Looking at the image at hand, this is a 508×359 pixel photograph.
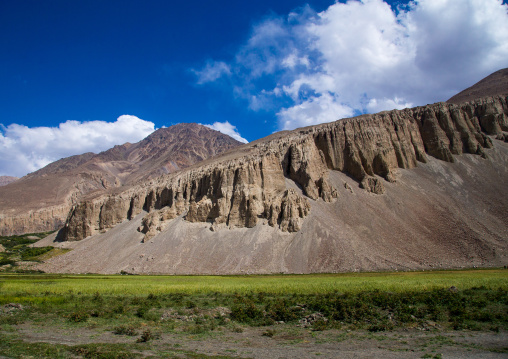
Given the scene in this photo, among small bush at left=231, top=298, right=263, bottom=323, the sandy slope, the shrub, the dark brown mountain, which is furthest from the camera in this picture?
the dark brown mountain

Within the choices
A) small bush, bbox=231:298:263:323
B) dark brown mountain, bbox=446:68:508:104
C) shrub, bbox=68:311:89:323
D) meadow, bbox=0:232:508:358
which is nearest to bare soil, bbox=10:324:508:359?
meadow, bbox=0:232:508:358

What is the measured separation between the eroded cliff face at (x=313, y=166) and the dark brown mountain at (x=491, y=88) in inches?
644

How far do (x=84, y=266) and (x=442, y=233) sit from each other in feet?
268

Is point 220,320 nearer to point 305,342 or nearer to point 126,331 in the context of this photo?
point 126,331

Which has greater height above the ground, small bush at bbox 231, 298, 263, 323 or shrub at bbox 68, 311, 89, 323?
shrub at bbox 68, 311, 89, 323

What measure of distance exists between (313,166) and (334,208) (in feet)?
51.4

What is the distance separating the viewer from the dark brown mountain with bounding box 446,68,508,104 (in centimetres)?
10856

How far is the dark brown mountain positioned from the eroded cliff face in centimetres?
1636

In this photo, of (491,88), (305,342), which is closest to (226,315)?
(305,342)

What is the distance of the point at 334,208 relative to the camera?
252ft

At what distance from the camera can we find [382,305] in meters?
22.2

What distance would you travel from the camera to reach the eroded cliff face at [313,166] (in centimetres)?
8031

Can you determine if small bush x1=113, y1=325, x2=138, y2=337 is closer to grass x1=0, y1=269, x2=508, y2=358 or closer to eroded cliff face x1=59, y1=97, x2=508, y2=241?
grass x1=0, y1=269, x2=508, y2=358

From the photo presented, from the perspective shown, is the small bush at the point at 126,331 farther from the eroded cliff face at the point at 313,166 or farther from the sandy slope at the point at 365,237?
the eroded cliff face at the point at 313,166
